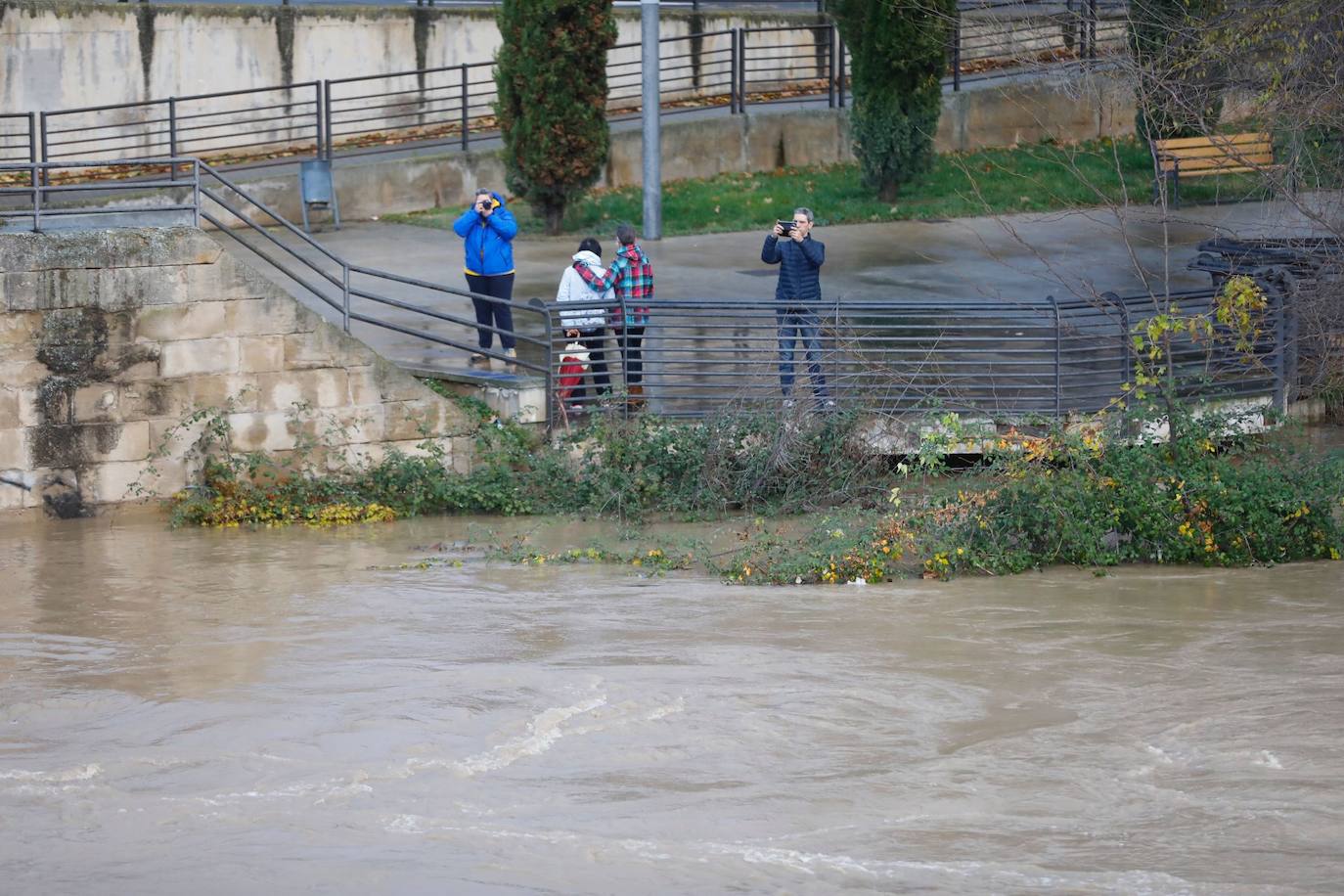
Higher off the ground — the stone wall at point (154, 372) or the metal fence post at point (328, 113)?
the metal fence post at point (328, 113)

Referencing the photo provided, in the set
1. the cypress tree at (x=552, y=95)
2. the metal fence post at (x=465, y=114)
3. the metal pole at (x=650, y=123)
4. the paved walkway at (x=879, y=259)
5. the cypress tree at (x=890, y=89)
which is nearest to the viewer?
the paved walkway at (x=879, y=259)

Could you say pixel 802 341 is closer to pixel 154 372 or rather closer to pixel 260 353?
pixel 260 353

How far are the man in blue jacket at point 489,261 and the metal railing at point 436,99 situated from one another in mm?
6209

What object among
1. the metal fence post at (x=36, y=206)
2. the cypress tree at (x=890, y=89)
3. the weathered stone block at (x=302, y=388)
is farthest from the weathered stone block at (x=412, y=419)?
the cypress tree at (x=890, y=89)

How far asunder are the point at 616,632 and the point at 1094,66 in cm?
798

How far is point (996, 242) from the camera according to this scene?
20578 millimetres

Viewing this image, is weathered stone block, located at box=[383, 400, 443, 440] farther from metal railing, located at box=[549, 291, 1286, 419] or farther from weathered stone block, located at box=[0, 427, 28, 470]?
weathered stone block, located at box=[0, 427, 28, 470]

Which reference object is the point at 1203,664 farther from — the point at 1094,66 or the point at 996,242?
the point at 996,242

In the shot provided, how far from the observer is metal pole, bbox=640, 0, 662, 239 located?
20.5m

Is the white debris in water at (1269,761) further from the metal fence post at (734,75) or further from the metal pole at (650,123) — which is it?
the metal fence post at (734,75)

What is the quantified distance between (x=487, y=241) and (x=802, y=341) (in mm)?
3152

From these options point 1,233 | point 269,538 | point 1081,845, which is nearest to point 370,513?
point 269,538

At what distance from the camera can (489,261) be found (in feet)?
50.1

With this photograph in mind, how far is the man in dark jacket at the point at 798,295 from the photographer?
13.9 meters
